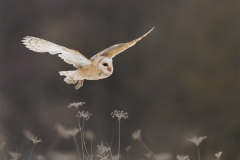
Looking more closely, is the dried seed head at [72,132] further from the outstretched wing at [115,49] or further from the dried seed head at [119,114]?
the outstretched wing at [115,49]

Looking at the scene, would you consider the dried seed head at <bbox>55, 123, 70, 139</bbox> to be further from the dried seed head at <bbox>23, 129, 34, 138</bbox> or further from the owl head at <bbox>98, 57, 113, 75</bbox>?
the owl head at <bbox>98, 57, 113, 75</bbox>

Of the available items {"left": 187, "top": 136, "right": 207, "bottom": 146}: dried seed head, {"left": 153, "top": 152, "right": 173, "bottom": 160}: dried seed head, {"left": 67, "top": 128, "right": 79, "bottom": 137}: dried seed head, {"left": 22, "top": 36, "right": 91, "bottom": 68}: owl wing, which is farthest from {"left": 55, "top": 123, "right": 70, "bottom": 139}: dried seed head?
{"left": 187, "top": 136, "right": 207, "bottom": 146}: dried seed head

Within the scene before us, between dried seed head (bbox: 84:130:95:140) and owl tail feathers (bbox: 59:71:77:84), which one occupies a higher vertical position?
owl tail feathers (bbox: 59:71:77:84)

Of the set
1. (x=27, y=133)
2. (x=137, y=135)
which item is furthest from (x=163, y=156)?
(x=27, y=133)

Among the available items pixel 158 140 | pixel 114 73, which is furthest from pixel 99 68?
pixel 158 140

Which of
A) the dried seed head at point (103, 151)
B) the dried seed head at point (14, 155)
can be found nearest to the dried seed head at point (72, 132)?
the dried seed head at point (103, 151)

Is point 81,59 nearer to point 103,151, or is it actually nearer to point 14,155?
point 103,151

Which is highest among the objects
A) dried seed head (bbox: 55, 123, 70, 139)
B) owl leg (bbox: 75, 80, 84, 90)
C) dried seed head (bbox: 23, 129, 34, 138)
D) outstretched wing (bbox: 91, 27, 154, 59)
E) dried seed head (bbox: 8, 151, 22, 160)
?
outstretched wing (bbox: 91, 27, 154, 59)

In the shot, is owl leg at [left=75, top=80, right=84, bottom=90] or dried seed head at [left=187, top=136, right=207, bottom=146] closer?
dried seed head at [left=187, top=136, right=207, bottom=146]
